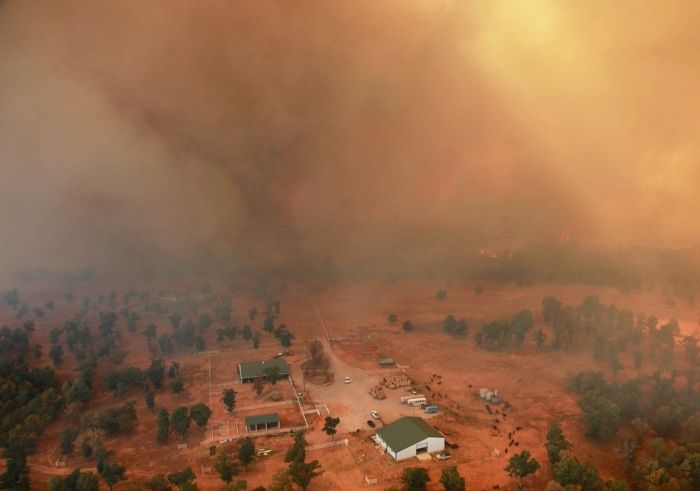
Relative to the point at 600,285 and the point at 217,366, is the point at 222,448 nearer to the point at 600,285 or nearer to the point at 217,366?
the point at 217,366

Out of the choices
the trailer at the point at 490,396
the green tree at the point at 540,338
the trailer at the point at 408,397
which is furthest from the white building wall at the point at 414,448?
the green tree at the point at 540,338

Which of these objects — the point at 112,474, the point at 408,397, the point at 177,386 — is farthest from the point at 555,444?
the point at 177,386

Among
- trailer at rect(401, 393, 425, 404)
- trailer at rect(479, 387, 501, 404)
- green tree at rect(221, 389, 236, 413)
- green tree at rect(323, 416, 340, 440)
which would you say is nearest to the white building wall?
green tree at rect(323, 416, 340, 440)

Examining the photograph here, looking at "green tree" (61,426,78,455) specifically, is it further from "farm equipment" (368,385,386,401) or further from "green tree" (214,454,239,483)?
"farm equipment" (368,385,386,401)

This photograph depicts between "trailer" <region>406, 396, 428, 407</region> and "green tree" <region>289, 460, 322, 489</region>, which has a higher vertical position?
"trailer" <region>406, 396, 428, 407</region>

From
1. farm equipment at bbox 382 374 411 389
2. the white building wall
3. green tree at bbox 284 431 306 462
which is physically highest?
farm equipment at bbox 382 374 411 389

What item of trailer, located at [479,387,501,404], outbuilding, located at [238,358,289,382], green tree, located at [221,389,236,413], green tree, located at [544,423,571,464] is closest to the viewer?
green tree, located at [544,423,571,464]

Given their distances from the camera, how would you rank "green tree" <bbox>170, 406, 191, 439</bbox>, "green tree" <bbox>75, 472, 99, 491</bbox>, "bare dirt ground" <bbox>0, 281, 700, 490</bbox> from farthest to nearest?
"green tree" <bbox>170, 406, 191, 439</bbox>, "bare dirt ground" <bbox>0, 281, 700, 490</bbox>, "green tree" <bbox>75, 472, 99, 491</bbox>

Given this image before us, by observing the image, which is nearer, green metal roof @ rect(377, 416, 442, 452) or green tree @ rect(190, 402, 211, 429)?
green metal roof @ rect(377, 416, 442, 452)
